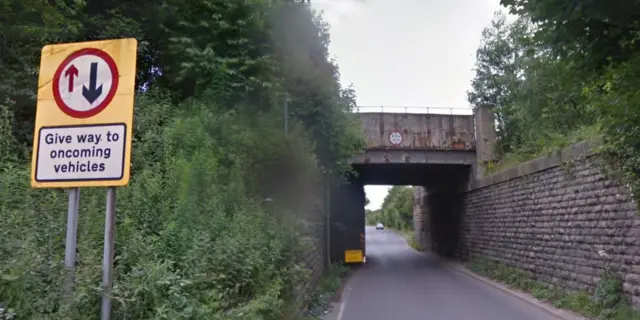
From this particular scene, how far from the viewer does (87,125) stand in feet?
10.4

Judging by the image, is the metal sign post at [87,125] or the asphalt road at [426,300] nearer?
the metal sign post at [87,125]

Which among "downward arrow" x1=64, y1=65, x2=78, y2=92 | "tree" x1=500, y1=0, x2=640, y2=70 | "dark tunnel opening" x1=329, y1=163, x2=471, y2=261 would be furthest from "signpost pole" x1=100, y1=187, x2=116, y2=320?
"dark tunnel opening" x1=329, y1=163, x2=471, y2=261

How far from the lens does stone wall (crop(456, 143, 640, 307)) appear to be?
10000 mm

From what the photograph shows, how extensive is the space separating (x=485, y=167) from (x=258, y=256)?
60.1 feet

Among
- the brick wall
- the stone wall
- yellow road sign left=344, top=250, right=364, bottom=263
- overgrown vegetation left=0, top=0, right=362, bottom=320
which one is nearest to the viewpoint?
overgrown vegetation left=0, top=0, right=362, bottom=320

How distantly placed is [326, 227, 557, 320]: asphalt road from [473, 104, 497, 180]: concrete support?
574cm

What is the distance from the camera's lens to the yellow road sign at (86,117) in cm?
312

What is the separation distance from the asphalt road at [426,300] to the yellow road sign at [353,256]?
5.45 m

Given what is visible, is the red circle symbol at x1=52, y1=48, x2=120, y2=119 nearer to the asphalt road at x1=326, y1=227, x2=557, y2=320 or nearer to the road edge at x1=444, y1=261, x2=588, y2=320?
the asphalt road at x1=326, y1=227, x2=557, y2=320

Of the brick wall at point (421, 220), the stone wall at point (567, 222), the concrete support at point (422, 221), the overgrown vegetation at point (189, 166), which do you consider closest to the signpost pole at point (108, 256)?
the overgrown vegetation at point (189, 166)

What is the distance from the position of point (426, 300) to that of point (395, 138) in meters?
11.5

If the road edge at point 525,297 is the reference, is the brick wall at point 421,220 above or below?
above

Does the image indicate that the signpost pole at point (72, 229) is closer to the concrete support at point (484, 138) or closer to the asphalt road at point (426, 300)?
the asphalt road at point (426, 300)

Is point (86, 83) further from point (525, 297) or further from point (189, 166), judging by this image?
point (525, 297)
